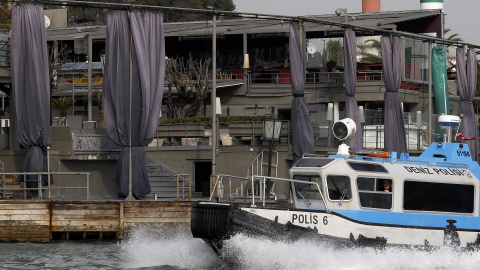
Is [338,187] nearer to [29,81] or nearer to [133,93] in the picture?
[133,93]

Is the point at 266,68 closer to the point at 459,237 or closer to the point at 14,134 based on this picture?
the point at 14,134

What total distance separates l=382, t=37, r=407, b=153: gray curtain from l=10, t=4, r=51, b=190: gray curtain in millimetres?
13227

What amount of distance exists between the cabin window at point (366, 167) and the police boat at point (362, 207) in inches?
0.9

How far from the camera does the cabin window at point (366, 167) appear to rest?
2187cm

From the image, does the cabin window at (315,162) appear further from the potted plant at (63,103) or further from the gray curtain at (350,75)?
the potted plant at (63,103)

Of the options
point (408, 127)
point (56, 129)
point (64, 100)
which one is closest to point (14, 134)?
point (56, 129)

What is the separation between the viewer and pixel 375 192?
21984 mm

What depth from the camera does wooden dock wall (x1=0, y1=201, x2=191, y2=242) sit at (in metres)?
27.7

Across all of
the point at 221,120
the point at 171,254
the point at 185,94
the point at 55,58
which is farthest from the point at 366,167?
the point at 55,58

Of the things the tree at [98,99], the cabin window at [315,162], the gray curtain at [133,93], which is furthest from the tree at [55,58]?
the cabin window at [315,162]

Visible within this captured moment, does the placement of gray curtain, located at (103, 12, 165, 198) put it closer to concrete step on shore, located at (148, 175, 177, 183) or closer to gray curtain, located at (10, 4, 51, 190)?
gray curtain, located at (10, 4, 51, 190)

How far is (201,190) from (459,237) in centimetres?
1650

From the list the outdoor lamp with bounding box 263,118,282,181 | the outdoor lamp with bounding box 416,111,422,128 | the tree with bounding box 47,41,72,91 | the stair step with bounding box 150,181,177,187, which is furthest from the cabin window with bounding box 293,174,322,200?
the tree with bounding box 47,41,72,91

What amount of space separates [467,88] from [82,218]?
64.6 feet
